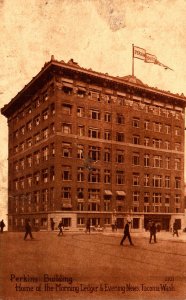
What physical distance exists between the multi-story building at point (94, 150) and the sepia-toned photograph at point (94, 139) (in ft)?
0.41

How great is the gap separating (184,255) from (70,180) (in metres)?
27.8

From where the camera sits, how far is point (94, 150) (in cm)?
4544

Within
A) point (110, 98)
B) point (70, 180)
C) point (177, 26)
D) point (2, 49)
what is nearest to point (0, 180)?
point (2, 49)

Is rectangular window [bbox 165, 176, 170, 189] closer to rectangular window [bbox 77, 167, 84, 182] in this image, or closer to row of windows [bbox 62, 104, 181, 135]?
row of windows [bbox 62, 104, 181, 135]

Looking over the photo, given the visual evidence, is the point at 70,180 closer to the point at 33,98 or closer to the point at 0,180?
the point at 33,98

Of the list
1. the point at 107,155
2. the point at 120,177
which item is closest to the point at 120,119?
the point at 107,155

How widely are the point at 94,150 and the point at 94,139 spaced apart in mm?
1229

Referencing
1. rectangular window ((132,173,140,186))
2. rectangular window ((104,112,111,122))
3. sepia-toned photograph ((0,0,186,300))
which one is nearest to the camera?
sepia-toned photograph ((0,0,186,300))

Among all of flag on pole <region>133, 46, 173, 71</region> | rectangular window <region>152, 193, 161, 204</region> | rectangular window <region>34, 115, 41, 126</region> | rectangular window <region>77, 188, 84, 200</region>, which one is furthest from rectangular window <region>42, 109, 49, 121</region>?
flag on pole <region>133, 46, 173, 71</region>

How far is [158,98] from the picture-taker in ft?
164

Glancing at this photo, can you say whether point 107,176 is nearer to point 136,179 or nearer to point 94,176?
point 94,176

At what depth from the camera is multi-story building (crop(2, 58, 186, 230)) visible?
4459 cm

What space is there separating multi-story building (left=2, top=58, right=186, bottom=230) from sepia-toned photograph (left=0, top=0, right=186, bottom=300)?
12 centimetres

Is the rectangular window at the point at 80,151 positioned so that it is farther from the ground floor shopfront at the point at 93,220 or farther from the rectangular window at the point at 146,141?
the rectangular window at the point at 146,141
